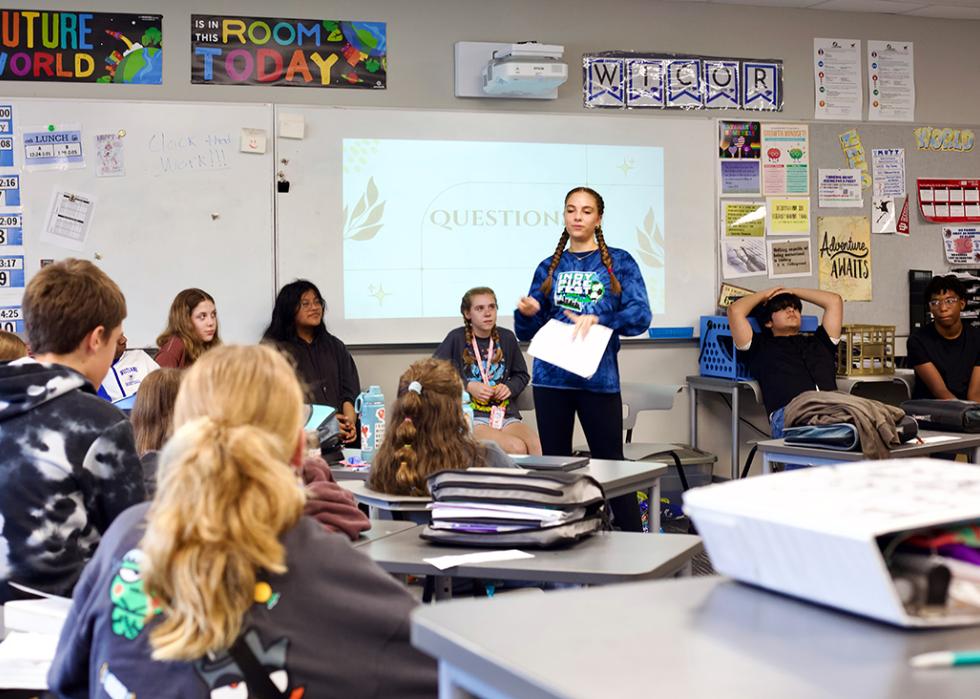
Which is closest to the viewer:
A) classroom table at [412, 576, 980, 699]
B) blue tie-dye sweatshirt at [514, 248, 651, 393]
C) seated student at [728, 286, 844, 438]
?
classroom table at [412, 576, 980, 699]

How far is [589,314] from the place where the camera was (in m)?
4.33

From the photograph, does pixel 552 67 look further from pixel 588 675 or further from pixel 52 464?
pixel 588 675

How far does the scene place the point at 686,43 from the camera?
621 centimetres

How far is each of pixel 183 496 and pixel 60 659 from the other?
0.36 m

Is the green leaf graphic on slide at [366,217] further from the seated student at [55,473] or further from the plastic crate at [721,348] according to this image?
Result: the seated student at [55,473]

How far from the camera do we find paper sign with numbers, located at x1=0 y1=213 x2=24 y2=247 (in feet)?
17.4

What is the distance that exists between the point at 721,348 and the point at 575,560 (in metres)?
4.03

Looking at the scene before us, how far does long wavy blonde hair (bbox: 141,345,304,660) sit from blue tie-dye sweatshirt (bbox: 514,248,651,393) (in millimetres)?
3038

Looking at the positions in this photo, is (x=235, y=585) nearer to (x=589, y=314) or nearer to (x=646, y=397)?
(x=589, y=314)

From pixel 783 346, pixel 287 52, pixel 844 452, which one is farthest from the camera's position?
pixel 783 346

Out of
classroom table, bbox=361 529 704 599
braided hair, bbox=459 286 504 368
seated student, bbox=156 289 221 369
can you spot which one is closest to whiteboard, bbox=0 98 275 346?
seated student, bbox=156 289 221 369

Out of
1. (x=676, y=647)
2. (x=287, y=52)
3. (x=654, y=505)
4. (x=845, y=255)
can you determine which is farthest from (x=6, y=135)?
(x=676, y=647)

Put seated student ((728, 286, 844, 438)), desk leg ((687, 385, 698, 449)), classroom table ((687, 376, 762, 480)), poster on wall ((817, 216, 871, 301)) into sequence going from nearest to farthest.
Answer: seated student ((728, 286, 844, 438)), classroom table ((687, 376, 762, 480)), desk leg ((687, 385, 698, 449)), poster on wall ((817, 216, 871, 301))

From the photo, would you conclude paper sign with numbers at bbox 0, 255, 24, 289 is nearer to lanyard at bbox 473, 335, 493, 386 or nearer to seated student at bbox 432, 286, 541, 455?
seated student at bbox 432, 286, 541, 455
